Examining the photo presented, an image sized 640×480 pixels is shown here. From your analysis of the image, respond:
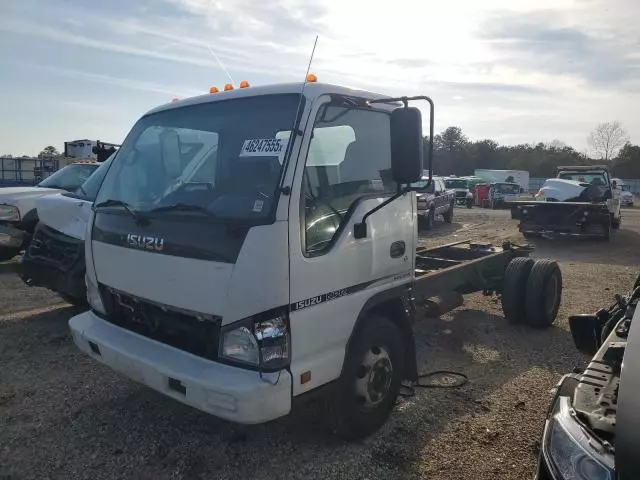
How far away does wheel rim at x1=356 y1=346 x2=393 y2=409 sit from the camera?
3412mm

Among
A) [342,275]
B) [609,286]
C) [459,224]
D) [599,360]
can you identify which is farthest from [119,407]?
[459,224]

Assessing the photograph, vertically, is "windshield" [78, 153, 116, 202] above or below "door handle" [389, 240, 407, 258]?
above

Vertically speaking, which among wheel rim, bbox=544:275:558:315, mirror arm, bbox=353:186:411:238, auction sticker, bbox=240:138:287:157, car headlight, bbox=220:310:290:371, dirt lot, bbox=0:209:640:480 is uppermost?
auction sticker, bbox=240:138:287:157

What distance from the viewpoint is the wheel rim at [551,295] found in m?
6.24

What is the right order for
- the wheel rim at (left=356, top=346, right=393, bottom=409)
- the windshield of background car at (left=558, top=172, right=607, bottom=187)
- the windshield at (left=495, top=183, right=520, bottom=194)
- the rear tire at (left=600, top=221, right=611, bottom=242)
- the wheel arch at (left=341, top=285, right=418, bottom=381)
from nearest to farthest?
1. the wheel rim at (left=356, top=346, right=393, bottom=409)
2. the wheel arch at (left=341, top=285, right=418, bottom=381)
3. the rear tire at (left=600, top=221, right=611, bottom=242)
4. the windshield of background car at (left=558, top=172, right=607, bottom=187)
5. the windshield at (left=495, top=183, right=520, bottom=194)

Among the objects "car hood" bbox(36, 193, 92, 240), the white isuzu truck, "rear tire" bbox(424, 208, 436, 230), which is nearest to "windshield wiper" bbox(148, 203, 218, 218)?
the white isuzu truck

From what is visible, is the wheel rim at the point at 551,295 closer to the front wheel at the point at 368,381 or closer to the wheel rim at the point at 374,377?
the front wheel at the point at 368,381

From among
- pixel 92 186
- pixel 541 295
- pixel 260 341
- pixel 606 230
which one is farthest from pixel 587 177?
pixel 260 341

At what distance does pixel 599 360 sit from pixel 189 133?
292 cm

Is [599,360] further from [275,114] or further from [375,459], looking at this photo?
[275,114]

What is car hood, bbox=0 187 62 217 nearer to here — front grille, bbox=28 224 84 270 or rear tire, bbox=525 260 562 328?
front grille, bbox=28 224 84 270

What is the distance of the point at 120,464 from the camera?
3.27 m

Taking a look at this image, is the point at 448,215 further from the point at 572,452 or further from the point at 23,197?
the point at 572,452

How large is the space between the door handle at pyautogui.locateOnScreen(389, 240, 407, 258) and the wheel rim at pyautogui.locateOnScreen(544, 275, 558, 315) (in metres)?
3.24
